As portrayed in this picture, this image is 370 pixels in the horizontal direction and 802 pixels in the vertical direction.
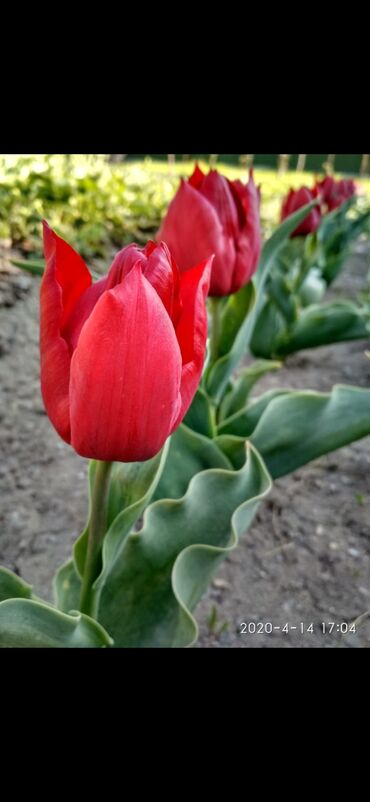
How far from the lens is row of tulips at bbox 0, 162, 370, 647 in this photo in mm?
526

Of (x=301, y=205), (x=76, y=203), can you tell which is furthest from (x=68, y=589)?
(x=76, y=203)

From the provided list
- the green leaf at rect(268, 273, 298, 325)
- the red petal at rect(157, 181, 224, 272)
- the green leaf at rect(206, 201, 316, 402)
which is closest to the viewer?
the red petal at rect(157, 181, 224, 272)

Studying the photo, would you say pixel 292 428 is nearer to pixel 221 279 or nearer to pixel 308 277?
pixel 221 279

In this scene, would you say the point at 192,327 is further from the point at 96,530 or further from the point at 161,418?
the point at 96,530

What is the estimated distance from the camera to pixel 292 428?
1127mm

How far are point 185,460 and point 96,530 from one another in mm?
322

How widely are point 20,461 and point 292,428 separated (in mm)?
645

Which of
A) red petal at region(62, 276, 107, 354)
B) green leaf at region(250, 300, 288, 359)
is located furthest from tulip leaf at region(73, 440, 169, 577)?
green leaf at region(250, 300, 288, 359)

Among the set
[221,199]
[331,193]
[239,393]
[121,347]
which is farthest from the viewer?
[331,193]

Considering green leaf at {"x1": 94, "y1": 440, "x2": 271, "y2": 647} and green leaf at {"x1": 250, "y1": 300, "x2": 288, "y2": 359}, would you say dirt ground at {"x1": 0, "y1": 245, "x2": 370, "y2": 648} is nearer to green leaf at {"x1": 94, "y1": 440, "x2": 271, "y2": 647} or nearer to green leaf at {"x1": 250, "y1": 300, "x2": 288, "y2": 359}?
green leaf at {"x1": 94, "y1": 440, "x2": 271, "y2": 647}

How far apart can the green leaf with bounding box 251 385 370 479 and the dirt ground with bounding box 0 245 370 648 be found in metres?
0.26

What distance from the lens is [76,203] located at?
2934 mm

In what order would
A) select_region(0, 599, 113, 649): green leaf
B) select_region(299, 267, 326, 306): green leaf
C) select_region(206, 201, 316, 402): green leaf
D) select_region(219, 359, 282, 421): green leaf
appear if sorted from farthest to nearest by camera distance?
select_region(299, 267, 326, 306): green leaf
select_region(219, 359, 282, 421): green leaf
select_region(206, 201, 316, 402): green leaf
select_region(0, 599, 113, 649): green leaf

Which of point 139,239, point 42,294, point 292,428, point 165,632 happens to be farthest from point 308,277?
point 42,294
